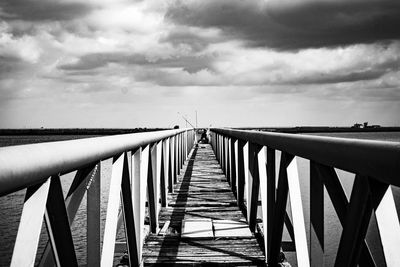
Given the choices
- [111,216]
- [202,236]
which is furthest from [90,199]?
[202,236]

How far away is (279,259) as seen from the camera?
337 cm

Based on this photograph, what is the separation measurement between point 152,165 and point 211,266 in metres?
1.46

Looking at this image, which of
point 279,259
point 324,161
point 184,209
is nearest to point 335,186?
point 324,161

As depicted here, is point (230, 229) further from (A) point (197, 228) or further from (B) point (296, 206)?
(B) point (296, 206)

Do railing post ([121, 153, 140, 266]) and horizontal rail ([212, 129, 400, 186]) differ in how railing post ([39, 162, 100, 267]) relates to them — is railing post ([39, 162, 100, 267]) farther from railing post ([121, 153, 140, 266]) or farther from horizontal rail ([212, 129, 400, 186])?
horizontal rail ([212, 129, 400, 186])

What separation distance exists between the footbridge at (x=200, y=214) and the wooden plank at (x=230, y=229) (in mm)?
12

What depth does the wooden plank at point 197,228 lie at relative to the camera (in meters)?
4.30

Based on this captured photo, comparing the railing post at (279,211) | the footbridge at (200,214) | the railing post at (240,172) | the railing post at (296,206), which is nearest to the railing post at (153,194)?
the footbridge at (200,214)

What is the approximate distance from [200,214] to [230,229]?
1022mm

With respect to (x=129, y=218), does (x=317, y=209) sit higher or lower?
higher

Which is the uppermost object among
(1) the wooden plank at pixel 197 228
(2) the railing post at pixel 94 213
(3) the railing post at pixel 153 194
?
(2) the railing post at pixel 94 213

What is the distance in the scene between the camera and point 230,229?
4.55 m

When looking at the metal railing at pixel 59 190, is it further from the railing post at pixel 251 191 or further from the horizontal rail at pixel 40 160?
the railing post at pixel 251 191

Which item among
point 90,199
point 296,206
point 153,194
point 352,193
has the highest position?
point 352,193
